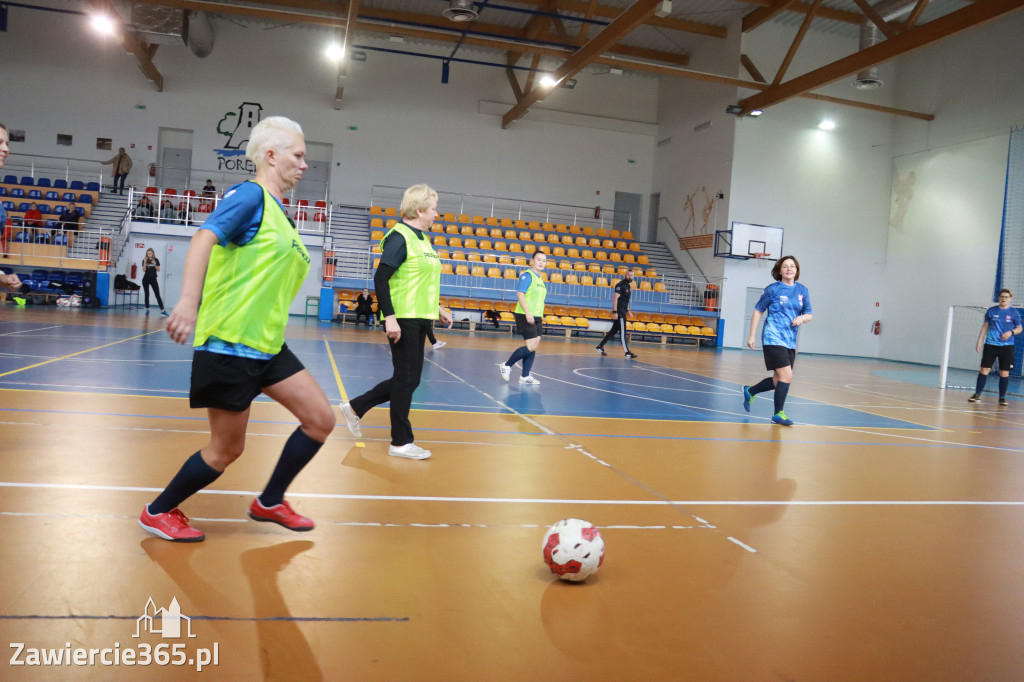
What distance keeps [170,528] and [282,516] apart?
457mm

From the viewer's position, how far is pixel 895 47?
18094 millimetres

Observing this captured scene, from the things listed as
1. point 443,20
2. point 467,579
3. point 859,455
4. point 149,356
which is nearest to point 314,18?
point 443,20

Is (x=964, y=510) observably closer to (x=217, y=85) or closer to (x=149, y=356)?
(x=149, y=356)

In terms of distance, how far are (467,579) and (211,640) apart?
0.96 meters

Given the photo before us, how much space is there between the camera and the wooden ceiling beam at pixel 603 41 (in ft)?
54.1

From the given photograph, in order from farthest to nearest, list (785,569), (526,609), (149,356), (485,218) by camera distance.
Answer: (485,218)
(149,356)
(785,569)
(526,609)

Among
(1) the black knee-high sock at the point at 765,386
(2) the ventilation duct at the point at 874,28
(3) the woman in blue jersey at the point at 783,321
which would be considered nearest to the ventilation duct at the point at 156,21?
(2) the ventilation duct at the point at 874,28

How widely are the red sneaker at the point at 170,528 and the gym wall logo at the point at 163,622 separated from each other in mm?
609

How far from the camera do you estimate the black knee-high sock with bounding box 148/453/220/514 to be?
9.36 ft

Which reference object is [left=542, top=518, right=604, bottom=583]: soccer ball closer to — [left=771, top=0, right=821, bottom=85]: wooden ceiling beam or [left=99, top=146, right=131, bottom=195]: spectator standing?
[left=771, top=0, right=821, bottom=85]: wooden ceiling beam

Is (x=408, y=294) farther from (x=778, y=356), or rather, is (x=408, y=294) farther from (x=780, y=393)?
(x=780, y=393)

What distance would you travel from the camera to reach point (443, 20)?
81.0 feet

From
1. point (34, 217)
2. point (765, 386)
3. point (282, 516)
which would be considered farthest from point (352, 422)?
point (34, 217)

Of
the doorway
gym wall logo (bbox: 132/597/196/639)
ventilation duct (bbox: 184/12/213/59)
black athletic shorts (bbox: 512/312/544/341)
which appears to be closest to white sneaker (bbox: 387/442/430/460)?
gym wall logo (bbox: 132/597/196/639)
